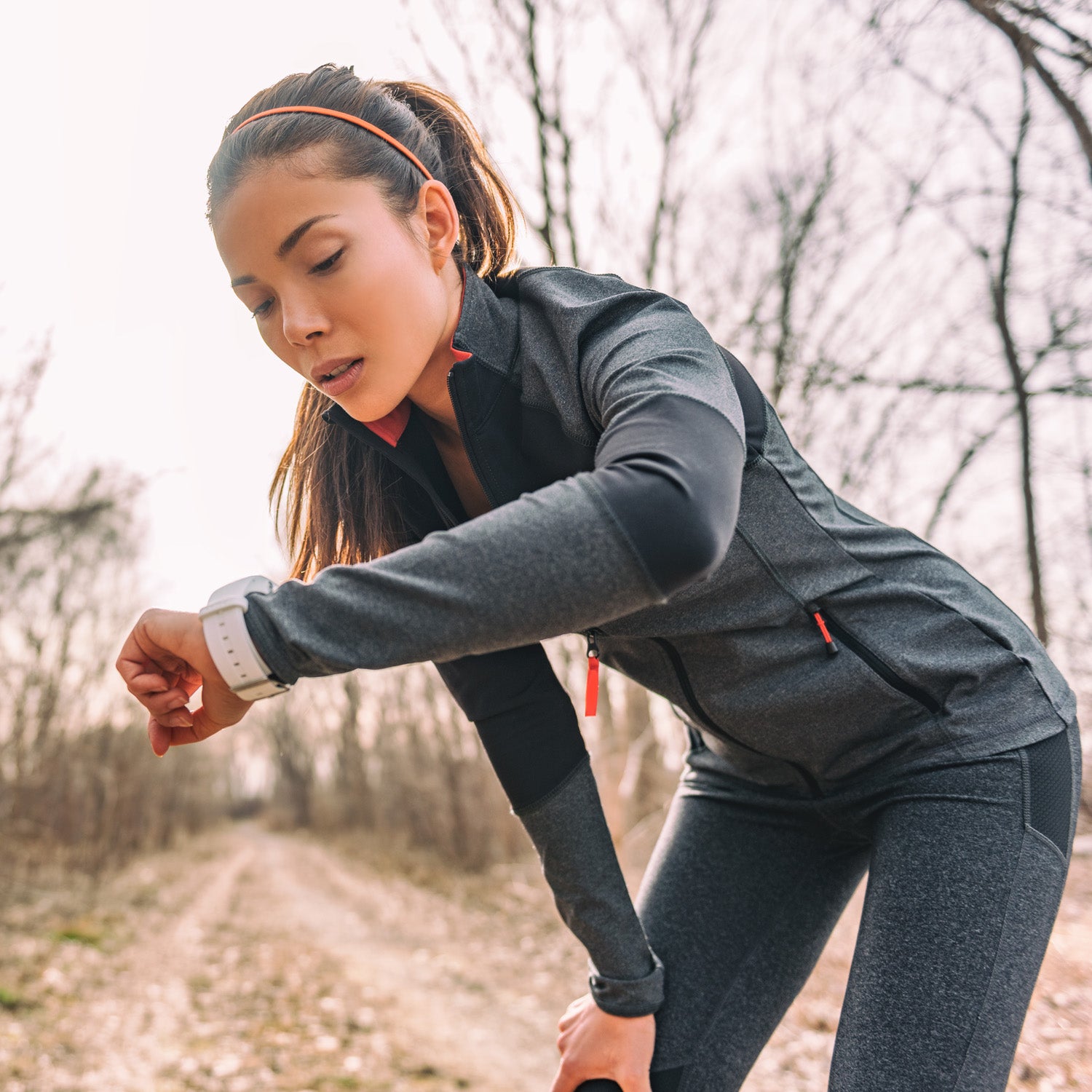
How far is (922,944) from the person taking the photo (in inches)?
44.8

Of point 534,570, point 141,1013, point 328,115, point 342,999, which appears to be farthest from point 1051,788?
point 141,1013

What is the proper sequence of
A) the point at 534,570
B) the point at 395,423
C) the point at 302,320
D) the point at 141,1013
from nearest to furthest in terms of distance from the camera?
the point at 534,570
the point at 302,320
the point at 395,423
the point at 141,1013

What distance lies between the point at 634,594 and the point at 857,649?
0.54 m

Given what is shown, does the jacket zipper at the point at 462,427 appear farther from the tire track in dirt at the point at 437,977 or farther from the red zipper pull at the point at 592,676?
the tire track in dirt at the point at 437,977

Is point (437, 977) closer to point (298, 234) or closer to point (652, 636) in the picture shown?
point (652, 636)

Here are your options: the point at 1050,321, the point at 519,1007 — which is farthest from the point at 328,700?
the point at 1050,321

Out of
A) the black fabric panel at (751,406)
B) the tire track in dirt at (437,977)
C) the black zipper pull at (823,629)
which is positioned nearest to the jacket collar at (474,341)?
the black fabric panel at (751,406)

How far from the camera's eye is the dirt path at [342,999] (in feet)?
13.6

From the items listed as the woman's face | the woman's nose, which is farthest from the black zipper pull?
the woman's nose

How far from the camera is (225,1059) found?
4531mm

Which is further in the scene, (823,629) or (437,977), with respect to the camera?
(437,977)

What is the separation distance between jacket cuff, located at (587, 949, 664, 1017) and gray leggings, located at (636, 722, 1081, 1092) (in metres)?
0.06

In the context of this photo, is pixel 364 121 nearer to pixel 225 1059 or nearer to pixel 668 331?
pixel 668 331

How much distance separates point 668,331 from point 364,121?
595 mm
